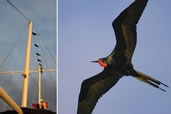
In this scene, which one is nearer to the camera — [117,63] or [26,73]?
[117,63]

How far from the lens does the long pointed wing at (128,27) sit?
7.98 ft

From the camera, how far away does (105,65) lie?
2.45 meters

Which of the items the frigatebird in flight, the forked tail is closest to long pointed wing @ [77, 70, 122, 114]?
the frigatebird in flight

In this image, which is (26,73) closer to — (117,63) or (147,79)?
(117,63)

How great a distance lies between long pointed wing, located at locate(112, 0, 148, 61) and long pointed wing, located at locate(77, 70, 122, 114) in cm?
24

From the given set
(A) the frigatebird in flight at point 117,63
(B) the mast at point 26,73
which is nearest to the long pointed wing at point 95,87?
(A) the frigatebird in flight at point 117,63

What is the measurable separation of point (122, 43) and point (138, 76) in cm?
34

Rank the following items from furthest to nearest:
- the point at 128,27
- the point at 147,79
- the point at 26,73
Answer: the point at 26,73 < the point at 128,27 < the point at 147,79

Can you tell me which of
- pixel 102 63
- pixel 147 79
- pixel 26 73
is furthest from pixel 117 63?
pixel 26 73

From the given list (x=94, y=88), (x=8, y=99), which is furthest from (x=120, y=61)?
(x=8, y=99)

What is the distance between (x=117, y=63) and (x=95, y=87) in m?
0.31

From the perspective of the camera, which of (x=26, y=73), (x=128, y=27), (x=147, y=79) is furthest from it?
(x=26, y=73)

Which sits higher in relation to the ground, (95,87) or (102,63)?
(102,63)

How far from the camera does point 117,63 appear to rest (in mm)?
2414
